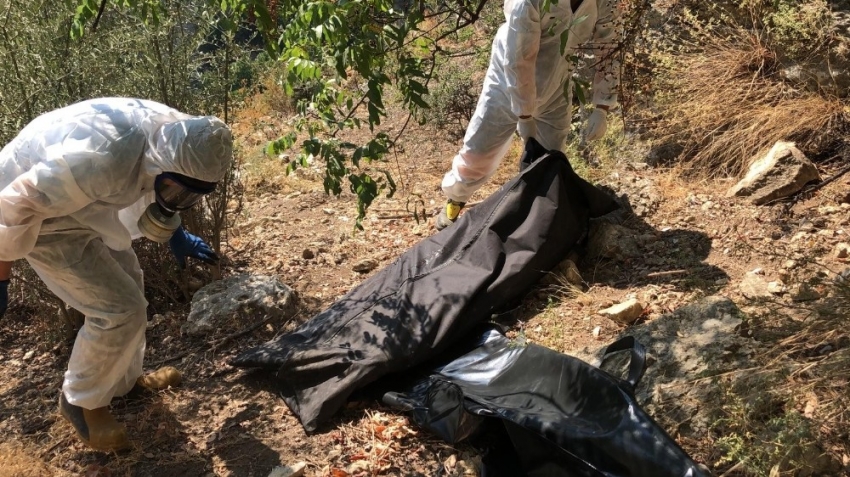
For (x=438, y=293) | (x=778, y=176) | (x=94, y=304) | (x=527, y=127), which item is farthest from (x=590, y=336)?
(x=94, y=304)

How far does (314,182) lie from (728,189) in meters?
3.14

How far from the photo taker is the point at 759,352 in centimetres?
231

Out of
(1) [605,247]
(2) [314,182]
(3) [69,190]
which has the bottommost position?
(2) [314,182]

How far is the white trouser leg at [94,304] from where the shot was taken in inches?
94.7

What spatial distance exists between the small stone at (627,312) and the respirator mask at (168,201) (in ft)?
5.68

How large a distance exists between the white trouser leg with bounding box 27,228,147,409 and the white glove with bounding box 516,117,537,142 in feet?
6.85

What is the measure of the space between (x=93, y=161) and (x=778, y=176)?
333cm

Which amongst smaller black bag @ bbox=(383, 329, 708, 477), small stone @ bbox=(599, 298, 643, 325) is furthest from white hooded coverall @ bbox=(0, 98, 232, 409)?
small stone @ bbox=(599, 298, 643, 325)

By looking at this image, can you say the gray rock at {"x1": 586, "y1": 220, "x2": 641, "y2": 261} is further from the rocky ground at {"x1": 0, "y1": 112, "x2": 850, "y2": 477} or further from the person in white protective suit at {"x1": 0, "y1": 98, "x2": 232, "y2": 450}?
the person in white protective suit at {"x1": 0, "y1": 98, "x2": 232, "y2": 450}

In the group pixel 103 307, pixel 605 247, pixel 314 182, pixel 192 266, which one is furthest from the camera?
pixel 314 182

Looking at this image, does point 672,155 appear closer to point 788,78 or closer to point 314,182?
point 788,78

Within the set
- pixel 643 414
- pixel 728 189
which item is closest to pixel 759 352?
pixel 643 414

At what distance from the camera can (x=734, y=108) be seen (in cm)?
430

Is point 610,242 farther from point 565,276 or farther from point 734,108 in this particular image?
point 734,108
